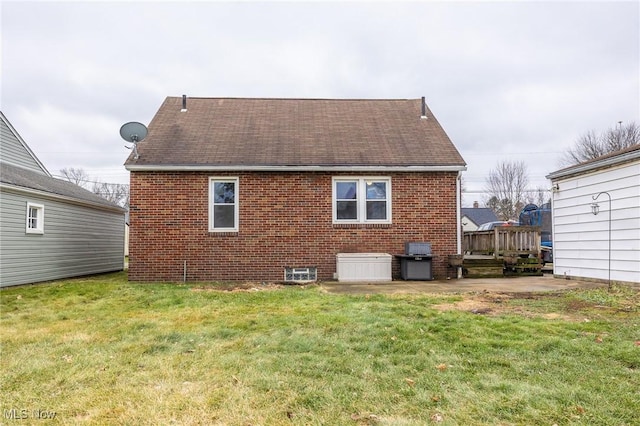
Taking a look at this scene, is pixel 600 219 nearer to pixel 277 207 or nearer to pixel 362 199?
pixel 362 199

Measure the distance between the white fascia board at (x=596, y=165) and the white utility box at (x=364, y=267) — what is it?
16.5ft

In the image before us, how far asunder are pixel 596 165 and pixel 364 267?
19.6ft

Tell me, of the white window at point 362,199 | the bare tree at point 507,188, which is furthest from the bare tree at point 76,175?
the bare tree at point 507,188

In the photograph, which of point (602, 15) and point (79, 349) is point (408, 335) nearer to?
point (79, 349)

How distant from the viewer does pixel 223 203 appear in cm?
1073

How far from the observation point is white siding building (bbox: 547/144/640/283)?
26.7 ft

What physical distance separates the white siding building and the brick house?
2657 mm

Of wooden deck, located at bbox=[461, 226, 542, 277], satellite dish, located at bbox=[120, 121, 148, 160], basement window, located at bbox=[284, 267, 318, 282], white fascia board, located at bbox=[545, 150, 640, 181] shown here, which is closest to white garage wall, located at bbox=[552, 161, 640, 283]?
white fascia board, located at bbox=[545, 150, 640, 181]

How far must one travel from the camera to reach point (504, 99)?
24609 millimetres

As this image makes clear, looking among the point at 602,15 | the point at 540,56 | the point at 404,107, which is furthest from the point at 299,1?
the point at 540,56

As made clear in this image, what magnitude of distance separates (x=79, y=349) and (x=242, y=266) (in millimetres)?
6235

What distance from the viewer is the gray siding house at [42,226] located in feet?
34.5

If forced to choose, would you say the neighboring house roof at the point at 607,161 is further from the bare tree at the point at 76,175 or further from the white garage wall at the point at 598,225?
the bare tree at the point at 76,175

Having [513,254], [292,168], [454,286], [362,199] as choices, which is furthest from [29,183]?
[513,254]
